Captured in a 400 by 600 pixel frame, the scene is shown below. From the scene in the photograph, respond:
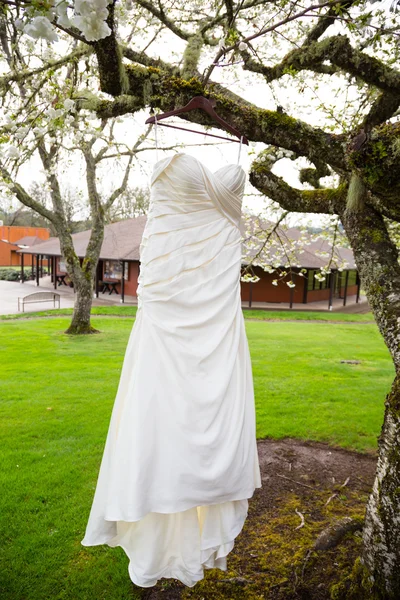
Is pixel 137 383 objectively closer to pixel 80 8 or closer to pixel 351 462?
pixel 80 8

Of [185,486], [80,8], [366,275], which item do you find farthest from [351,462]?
[80,8]

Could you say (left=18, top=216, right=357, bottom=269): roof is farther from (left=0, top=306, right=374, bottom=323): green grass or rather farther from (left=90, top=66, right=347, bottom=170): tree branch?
(left=90, top=66, right=347, bottom=170): tree branch

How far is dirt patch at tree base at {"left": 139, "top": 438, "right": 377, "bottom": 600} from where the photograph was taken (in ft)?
9.08

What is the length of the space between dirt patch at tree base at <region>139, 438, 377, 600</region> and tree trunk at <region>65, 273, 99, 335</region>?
317 inches

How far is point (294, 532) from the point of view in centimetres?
337

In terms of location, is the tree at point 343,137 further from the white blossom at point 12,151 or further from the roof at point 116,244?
the roof at point 116,244

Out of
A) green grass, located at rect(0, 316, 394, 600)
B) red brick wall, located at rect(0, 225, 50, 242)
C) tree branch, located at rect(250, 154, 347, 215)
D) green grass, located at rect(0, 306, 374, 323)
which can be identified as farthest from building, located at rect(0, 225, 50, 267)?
tree branch, located at rect(250, 154, 347, 215)

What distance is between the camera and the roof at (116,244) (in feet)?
71.1

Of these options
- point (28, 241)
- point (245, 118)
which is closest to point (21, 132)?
point (245, 118)

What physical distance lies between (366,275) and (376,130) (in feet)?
3.02

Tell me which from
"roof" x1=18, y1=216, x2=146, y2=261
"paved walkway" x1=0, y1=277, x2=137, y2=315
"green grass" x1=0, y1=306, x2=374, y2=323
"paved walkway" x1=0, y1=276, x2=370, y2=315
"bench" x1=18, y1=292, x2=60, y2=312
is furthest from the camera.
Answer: "roof" x1=18, y1=216, x2=146, y2=261

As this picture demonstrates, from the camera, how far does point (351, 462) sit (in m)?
4.77

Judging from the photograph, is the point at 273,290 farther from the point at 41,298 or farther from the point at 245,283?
the point at 41,298

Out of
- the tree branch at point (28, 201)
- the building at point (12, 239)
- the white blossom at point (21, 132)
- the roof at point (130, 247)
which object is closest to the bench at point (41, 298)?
the roof at point (130, 247)
